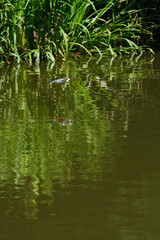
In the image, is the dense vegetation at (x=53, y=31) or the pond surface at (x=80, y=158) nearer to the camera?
the pond surface at (x=80, y=158)

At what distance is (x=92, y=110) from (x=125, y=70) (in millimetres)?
1925

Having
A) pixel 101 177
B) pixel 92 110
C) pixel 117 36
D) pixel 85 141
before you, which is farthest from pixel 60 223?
pixel 117 36

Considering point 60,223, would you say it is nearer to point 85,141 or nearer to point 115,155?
point 115,155

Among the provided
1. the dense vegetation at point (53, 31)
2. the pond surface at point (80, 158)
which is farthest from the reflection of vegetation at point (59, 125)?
the dense vegetation at point (53, 31)

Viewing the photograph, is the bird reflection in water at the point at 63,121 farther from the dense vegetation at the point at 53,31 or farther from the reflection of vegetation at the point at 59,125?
the dense vegetation at the point at 53,31

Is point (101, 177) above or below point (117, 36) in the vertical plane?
below

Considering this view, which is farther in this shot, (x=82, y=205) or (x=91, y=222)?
(x=82, y=205)

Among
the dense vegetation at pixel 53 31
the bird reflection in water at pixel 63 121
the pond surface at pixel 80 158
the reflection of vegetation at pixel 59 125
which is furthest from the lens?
the dense vegetation at pixel 53 31

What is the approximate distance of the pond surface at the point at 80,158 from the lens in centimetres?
263

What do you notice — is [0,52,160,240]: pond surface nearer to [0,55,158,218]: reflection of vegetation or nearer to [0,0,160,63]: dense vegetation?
[0,55,158,218]: reflection of vegetation

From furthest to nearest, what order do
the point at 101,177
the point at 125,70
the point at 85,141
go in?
1. the point at 125,70
2. the point at 85,141
3. the point at 101,177

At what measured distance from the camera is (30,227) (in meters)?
2.60

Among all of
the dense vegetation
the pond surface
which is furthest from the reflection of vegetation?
Result: the dense vegetation

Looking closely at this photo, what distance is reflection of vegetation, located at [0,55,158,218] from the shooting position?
327cm
